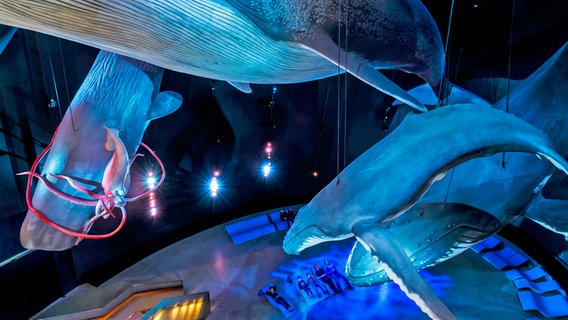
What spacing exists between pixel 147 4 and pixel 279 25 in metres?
1.32

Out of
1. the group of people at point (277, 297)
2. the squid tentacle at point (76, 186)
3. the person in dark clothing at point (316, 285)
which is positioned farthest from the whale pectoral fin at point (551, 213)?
the squid tentacle at point (76, 186)

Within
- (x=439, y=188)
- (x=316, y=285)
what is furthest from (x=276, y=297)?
(x=439, y=188)

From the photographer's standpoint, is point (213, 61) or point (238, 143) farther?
point (238, 143)

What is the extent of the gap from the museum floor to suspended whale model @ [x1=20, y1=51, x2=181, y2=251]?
13.7ft

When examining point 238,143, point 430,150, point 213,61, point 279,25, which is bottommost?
point 238,143

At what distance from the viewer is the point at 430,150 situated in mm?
3826

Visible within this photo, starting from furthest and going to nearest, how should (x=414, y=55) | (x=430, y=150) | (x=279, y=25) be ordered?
(x=414, y=55) → (x=430, y=150) → (x=279, y=25)

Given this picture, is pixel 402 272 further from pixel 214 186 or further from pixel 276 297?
pixel 214 186

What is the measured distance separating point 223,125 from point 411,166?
9.26 m

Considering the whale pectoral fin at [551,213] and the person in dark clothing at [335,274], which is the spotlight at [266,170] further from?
the whale pectoral fin at [551,213]

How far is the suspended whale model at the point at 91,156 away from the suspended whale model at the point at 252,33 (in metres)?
2.27

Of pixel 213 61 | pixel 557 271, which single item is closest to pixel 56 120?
pixel 213 61

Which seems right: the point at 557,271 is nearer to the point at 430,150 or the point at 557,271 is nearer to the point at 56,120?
the point at 430,150

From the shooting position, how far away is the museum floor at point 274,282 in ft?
28.9
